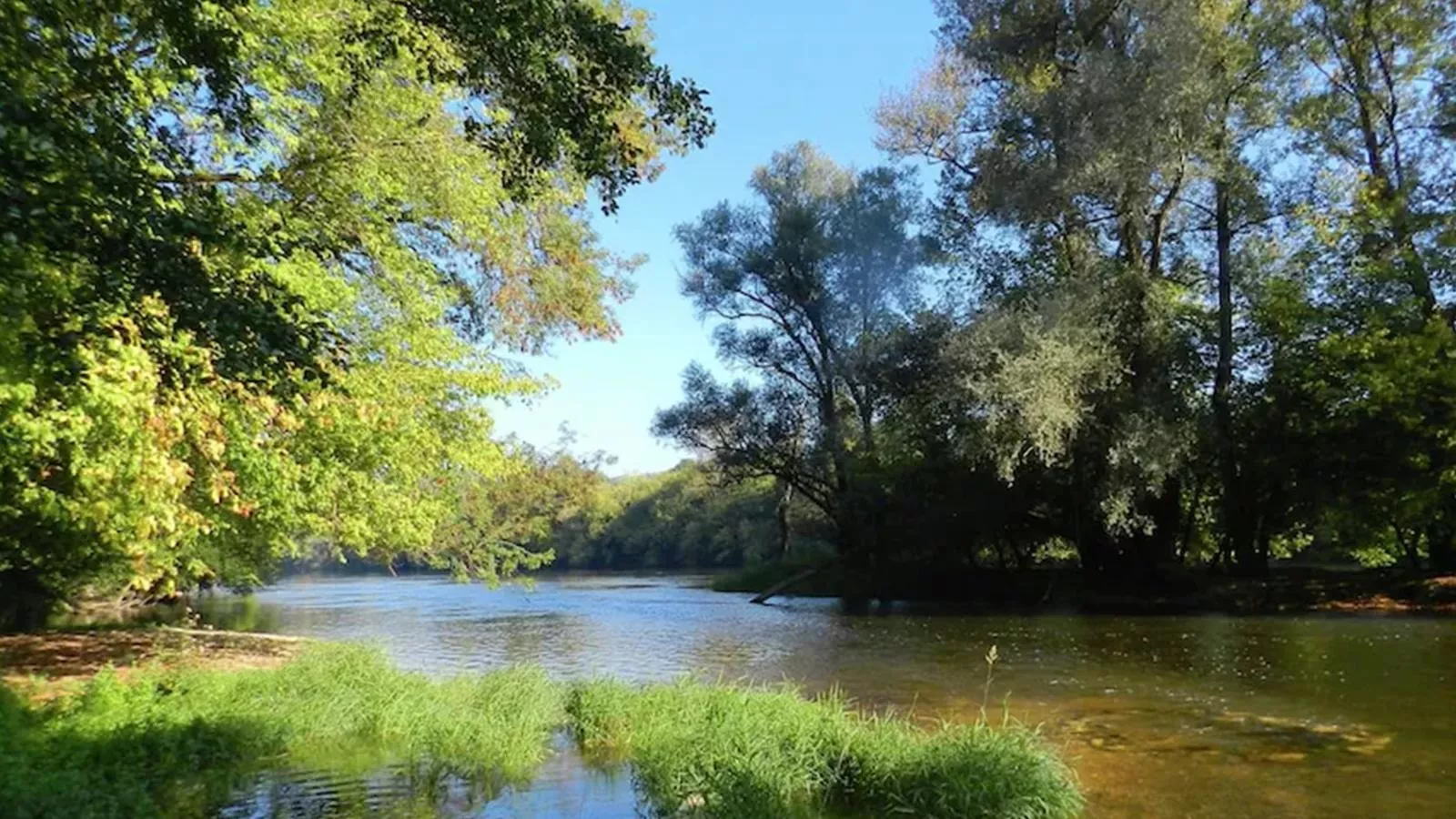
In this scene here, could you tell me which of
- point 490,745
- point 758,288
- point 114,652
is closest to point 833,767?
point 490,745

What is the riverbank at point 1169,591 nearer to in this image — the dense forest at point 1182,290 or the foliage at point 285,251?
the dense forest at point 1182,290

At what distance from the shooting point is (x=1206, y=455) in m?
29.0

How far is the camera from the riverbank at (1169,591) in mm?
25078

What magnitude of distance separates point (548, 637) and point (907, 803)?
17.1m

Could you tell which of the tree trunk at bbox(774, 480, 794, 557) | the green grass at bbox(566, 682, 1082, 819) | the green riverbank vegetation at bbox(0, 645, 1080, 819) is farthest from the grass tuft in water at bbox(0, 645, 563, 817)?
the tree trunk at bbox(774, 480, 794, 557)

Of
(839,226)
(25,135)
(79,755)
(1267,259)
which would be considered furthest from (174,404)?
(839,226)

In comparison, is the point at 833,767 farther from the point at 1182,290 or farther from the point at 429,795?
the point at 1182,290

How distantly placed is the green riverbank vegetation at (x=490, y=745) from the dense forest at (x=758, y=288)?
203 cm

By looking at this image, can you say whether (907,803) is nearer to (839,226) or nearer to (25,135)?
(25,135)

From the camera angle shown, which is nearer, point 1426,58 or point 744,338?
point 1426,58

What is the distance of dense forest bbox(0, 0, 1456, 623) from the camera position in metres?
6.10

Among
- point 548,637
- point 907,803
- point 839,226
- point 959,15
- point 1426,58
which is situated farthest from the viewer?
point 839,226

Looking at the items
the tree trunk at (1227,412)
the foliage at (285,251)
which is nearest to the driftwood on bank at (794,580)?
the tree trunk at (1227,412)

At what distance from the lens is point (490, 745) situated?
947 centimetres
